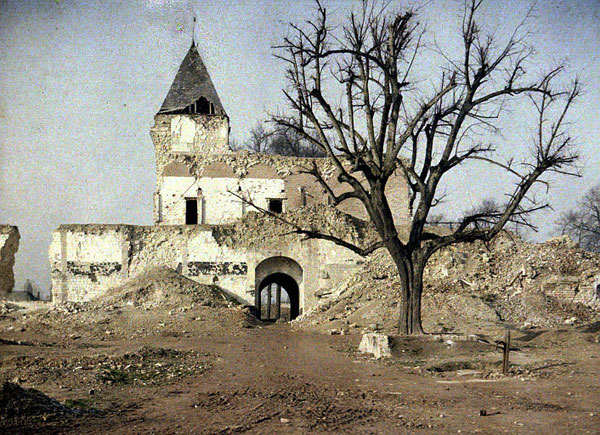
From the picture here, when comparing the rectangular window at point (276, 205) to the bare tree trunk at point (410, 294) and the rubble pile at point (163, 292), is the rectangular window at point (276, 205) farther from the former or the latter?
the bare tree trunk at point (410, 294)

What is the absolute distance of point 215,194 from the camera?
3183cm

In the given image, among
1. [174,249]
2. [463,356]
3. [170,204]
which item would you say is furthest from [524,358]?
[170,204]

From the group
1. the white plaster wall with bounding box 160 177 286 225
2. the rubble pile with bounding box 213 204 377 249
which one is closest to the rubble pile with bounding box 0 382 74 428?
the rubble pile with bounding box 213 204 377 249

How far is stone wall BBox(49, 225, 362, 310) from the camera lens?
26.2m

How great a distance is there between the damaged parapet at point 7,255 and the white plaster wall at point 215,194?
22.9 feet

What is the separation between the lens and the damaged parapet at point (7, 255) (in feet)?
89.8

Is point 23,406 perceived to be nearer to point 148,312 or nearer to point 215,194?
point 148,312

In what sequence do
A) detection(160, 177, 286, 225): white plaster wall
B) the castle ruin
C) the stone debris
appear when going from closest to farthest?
the stone debris, the castle ruin, detection(160, 177, 286, 225): white plaster wall

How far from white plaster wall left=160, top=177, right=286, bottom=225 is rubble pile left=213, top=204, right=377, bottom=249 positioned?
425cm

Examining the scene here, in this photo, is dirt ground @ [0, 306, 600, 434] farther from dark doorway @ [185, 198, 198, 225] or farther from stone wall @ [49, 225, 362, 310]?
dark doorway @ [185, 198, 198, 225]

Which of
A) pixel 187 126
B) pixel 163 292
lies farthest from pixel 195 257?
pixel 187 126

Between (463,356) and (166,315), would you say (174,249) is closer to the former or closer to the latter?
(166,315)

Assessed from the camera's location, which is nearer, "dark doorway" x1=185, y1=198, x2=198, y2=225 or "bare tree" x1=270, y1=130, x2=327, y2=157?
"dark doorway" x1=185, y1=198, x2=198, y2=225

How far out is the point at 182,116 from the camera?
1315 inches
